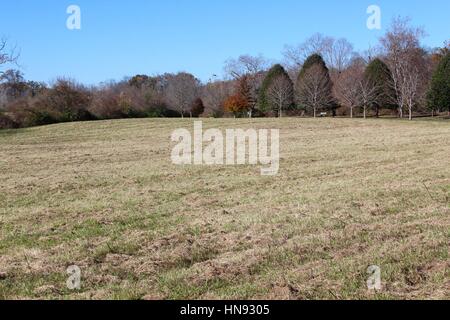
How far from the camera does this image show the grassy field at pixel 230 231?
5.36m

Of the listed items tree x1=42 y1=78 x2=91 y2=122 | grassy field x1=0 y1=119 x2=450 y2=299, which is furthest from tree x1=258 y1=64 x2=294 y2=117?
grassy field x1=0 y1=119 x2=450 y2=299

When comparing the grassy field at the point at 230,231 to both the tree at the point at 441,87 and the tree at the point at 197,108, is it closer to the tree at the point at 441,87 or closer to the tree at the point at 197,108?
the tree at the point at 441,87

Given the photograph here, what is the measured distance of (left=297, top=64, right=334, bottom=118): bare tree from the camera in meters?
53.4

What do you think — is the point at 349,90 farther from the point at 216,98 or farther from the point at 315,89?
the point at 216,98

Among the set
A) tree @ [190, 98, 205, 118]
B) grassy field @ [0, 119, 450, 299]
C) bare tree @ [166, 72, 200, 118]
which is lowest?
grassy field @ [0, 119, 450, 299]

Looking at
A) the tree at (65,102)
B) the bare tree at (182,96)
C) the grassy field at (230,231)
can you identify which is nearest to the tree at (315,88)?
the bare tree at (182,96)

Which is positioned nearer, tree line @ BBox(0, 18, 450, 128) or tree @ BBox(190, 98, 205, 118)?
tree line @ BBox(0, 18, 450, 128)

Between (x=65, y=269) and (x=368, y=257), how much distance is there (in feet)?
12.7

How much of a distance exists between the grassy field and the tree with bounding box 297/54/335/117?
3767 cm

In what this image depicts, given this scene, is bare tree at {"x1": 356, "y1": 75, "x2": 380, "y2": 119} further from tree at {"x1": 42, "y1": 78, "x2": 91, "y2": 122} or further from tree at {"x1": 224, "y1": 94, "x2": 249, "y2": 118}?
tree at {"x1": 42, "y1": 78, "x2": 91, "y2": 122}

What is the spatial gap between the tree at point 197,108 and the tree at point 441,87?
3179cm

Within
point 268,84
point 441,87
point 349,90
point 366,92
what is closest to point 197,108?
point 268,84
